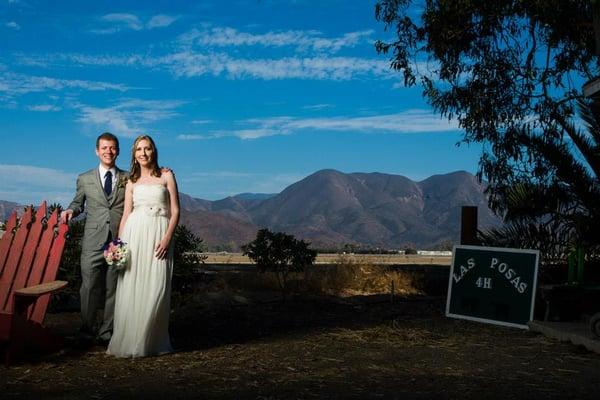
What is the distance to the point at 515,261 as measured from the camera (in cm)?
1084

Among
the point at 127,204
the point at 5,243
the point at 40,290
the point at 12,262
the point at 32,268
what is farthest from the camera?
the point at 5,243

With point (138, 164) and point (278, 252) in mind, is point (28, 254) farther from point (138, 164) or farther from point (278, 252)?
point (278, 252)

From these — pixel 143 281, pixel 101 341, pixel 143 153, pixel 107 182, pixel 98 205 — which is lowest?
pixel 101 341

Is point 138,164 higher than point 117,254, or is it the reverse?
point 138,164

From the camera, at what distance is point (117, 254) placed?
7230 mm

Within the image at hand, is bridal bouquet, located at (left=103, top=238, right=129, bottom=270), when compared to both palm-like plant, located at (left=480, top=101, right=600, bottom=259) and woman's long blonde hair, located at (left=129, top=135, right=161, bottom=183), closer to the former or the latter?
woman's long blonde hair, located at (left=129, top=135, right=161, bottom=183)

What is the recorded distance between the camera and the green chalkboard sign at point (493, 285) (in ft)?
34.8

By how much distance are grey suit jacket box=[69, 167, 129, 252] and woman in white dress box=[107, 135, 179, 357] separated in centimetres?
21

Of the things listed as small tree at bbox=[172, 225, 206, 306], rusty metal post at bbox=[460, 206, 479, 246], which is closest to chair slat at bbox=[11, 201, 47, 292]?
small tree at bbox=[172, 225, 206, 306]

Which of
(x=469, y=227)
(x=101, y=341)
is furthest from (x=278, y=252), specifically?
(x=101, y=341)

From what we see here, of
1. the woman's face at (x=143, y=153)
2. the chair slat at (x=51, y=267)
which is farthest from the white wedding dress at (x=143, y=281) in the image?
the chair slat at (x=51, y=267)

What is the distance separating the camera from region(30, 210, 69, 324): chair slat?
307 inches

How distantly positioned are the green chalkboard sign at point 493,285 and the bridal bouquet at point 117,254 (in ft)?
18.6

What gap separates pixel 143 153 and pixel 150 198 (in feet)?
1.47
